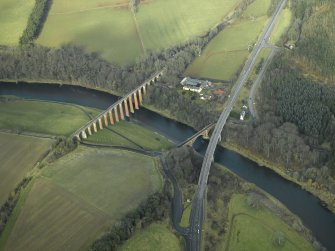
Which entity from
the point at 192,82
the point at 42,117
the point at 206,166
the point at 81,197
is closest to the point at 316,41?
the point at 192,82

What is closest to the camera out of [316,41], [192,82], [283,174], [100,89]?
[283,174]

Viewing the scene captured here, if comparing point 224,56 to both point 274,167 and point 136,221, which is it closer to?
point 274,167

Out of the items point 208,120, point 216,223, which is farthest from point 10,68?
point 216,223

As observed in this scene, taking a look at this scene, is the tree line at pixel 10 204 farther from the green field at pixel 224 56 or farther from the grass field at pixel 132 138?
the green field at pixel 224 56

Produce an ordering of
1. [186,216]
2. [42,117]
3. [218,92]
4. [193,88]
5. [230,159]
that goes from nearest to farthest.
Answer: [186,216], [230,159], [42,117], [218,92], [193,88]

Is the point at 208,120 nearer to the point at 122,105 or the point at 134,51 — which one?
the point at 122,105

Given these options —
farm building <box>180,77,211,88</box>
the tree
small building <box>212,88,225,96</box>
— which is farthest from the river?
small building <box>212,88,225,96</box>

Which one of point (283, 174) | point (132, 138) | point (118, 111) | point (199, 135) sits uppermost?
point (199, 135)

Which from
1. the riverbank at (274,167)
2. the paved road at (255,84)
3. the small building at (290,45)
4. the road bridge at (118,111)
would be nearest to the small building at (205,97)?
the riverbank at (274,167)
